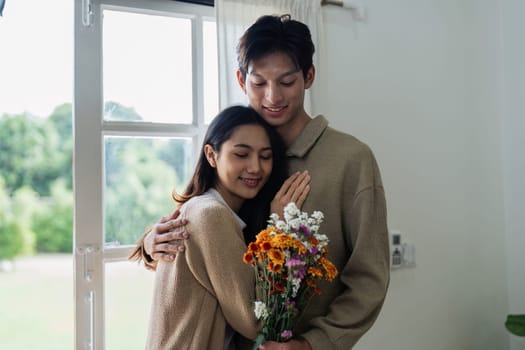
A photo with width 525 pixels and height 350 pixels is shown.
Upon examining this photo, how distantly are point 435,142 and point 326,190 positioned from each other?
1223 millimetres

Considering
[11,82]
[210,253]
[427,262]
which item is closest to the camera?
[210,253]

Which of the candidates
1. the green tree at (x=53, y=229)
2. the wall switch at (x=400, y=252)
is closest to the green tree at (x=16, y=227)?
the green tree at (x=53, y=229)

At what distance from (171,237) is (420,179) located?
145cm

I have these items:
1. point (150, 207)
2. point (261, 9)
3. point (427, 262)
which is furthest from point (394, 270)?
point (261, 9)

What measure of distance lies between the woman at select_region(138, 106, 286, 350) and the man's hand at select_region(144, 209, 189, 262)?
18mm

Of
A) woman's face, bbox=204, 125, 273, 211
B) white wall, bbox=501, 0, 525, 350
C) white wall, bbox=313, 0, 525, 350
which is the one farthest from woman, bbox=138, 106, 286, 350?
white wall, bbox=501, 0, 525, 350

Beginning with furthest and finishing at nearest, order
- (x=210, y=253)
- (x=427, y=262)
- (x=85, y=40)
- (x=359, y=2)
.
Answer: (x=427, y=262) → (x=359, y=2) → (x=85, y=40) → (x=210, y=253)

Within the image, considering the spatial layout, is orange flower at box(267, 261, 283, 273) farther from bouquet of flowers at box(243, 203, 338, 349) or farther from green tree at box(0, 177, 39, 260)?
green tree at box(0, 177, 39, 260)

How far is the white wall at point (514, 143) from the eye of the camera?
2137mm

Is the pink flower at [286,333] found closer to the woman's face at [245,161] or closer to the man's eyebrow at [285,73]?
the woman's face at [245,161]

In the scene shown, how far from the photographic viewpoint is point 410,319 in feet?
6.68

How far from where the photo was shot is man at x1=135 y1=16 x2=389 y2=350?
103cm

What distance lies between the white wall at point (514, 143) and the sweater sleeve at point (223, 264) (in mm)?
1784

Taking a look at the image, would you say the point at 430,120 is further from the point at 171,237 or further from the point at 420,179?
the point at 171,237
